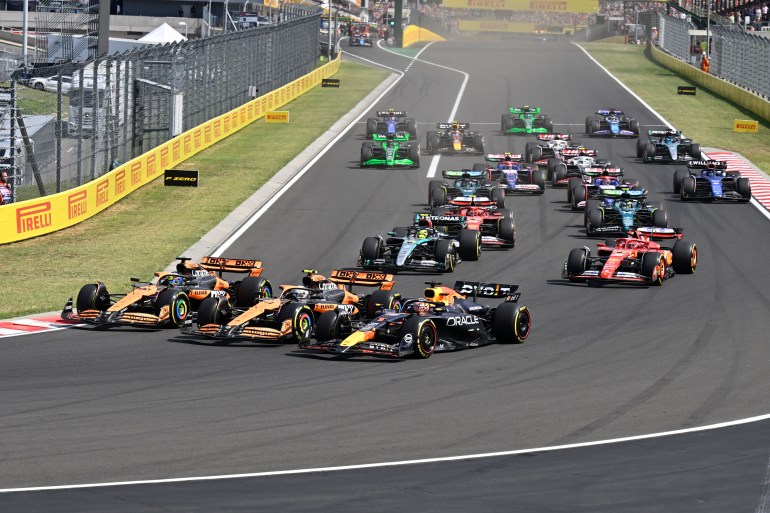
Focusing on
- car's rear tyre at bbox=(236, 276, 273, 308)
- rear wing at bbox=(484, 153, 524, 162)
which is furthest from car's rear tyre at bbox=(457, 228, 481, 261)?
rear wing at bbox=(484, 153, 524, 162)

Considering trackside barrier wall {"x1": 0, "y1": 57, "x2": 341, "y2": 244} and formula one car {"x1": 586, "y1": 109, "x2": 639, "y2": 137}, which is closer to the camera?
trackside barrier wall {"x1": 0, "y1": 57, "x2": 341, "y2": 244}

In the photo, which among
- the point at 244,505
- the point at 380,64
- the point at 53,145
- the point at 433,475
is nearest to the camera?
the point at 244,505

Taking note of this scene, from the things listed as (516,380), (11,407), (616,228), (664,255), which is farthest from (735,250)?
(11,407)

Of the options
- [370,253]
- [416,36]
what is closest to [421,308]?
[370,253]

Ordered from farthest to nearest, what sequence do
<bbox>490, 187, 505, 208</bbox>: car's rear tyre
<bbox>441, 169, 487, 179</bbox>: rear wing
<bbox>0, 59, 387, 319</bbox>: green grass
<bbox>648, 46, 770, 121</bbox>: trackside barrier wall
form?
<bbox>648, 46, 770, 121</bbox>: trackside barrier wall
<bbox>441, 169, 487, 179</bbox>: rear wing
<bbox>490, 187, 505, 208</bbox>: car's rear tyre
<bbox>0, 59, 387, 319</bbox>: green grass

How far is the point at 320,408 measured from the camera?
55.0ft

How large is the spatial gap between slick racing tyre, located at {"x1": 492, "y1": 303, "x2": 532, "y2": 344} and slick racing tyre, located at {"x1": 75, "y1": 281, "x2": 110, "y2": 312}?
685 centimetres

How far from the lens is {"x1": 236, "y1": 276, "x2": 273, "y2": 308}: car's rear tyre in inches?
910

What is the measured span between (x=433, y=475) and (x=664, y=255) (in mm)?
15744

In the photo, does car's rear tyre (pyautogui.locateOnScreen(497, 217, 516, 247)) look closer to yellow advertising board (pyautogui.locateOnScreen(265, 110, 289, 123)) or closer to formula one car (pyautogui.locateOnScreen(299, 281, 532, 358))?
formula one car (pyautogui.locateOnScreen(299, 281, 532, 358))

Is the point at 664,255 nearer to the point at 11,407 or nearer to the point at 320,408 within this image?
the point at 320,408

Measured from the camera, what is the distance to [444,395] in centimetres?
1770

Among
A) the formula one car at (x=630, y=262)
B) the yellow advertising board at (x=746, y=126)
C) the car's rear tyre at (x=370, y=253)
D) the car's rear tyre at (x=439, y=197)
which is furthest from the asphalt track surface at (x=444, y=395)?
the yellow advertising board at (x=746, y=126)

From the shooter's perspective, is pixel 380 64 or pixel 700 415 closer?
pixel 700 415
